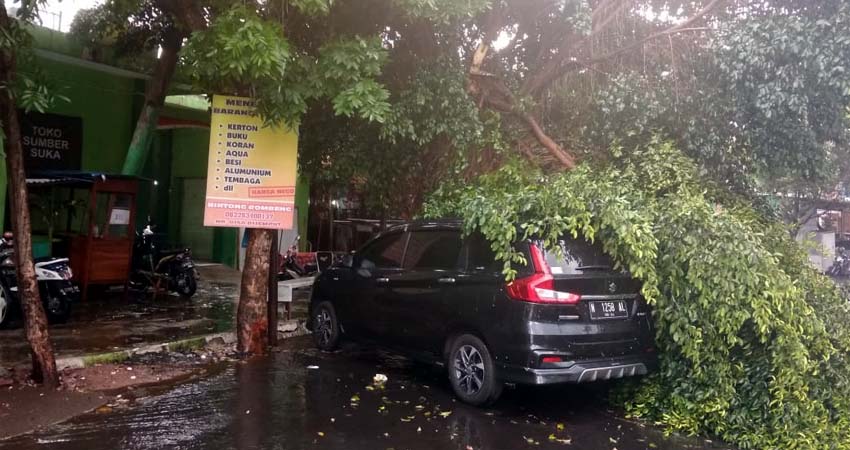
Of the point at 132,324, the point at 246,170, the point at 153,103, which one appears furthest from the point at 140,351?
the point at 153,103

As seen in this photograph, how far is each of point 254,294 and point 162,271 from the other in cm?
518

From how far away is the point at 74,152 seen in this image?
1434 centimetres

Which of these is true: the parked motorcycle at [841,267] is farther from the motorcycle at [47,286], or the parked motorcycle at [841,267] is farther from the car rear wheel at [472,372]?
the motorcycle at [47,286]

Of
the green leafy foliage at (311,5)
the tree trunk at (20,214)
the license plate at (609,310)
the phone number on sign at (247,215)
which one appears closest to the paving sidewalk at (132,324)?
the tree trunk at (20,214)

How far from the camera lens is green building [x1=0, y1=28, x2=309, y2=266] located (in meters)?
13.7

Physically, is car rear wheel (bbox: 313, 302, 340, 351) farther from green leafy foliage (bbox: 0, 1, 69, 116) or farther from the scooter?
the scooter

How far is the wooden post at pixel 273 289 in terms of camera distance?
8477 mm

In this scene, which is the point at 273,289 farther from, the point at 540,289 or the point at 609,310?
the point at 609,310

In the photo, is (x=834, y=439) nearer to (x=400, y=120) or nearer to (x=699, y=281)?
(x=699, y=281)

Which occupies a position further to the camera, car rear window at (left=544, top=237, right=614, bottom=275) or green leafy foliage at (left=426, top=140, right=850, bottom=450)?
car rear window at (left=544, top=237, right=614, bottom=275)

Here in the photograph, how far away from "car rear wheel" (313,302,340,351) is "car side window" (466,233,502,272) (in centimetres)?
258

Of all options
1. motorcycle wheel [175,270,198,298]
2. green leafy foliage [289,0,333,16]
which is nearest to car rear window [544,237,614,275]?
green leafy foliage [289,0,333,16]

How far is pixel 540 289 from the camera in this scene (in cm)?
577

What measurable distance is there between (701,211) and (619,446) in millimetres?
2086
